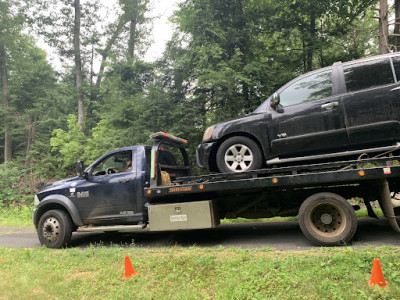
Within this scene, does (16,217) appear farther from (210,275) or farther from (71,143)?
(210,275)

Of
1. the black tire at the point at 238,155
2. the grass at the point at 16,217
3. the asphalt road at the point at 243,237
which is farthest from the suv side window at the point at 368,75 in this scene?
the grass at the point at 16,217

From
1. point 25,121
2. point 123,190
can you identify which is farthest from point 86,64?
point 123,190

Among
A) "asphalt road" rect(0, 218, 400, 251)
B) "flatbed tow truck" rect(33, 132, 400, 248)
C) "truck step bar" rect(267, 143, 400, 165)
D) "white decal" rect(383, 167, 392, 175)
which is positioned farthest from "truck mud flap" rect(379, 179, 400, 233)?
"truck step bar" rect(267, 143, 400, 165)

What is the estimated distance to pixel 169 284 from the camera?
338 centimetres

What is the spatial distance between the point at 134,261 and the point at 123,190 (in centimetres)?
172

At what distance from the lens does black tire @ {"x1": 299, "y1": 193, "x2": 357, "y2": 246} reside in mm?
3939

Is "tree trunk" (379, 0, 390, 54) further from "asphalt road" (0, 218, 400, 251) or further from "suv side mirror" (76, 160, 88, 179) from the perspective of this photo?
"suv side mirror" (76, 160, 88, 179)

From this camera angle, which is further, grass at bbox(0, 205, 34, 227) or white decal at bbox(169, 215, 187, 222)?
grass at bbox(0, 205, 34, 227)

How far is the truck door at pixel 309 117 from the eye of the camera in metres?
4.23

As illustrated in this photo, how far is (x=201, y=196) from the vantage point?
507 centimetres

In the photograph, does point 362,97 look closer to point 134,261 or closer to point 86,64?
point 134,261

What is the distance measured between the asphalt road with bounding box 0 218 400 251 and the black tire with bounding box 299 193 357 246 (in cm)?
24

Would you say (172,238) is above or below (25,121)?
below

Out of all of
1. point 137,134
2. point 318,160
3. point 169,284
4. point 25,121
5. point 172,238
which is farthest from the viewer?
point 25,121
